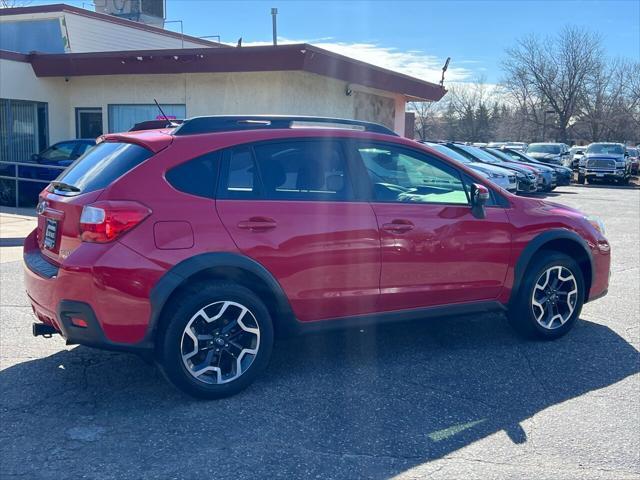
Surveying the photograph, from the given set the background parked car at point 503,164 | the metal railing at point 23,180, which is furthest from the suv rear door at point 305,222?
the background parked car at point 503,164

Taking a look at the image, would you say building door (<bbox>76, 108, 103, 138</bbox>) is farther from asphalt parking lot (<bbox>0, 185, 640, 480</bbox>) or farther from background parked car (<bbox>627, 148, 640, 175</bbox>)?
background parked car (<bbox>627, 148, 640, 175</bbox>)

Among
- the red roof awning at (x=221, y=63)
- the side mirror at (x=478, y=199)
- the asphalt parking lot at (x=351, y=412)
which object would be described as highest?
the red roof awning at (x=221, y=63)

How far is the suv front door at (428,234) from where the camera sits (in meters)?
4.75

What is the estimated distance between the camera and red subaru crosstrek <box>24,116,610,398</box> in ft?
13.0

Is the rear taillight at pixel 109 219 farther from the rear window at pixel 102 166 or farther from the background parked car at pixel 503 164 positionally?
the background parked car at pixel 503 164

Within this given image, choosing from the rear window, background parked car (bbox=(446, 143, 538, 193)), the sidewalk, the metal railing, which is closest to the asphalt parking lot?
the rear window

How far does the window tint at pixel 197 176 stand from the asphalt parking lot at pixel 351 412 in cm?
133

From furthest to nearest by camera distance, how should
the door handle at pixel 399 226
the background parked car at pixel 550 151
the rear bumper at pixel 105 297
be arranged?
the background parked car at pixel 550 151, the door handle at pixel 399 226, the rear bumper at pixel 105 297

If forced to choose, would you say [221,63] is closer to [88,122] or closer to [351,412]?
[88,122]

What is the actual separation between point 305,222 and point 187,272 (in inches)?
33.6

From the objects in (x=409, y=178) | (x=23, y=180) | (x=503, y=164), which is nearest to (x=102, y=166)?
(x=409, y=178)

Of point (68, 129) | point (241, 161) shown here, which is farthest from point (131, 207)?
point (68, 129)

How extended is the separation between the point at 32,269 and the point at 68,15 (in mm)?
16930

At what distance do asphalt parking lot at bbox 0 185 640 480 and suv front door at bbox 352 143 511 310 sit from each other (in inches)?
21.2
